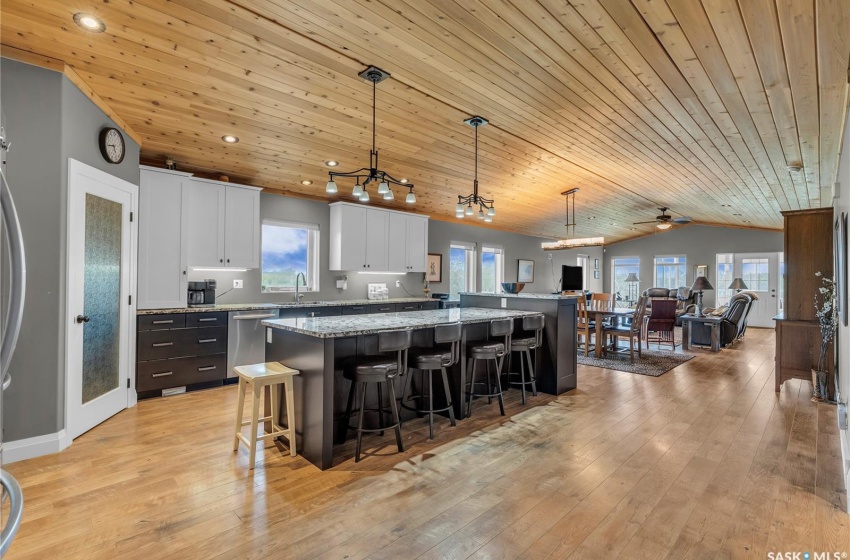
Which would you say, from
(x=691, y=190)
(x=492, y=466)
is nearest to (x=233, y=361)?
(x=492, y=466)

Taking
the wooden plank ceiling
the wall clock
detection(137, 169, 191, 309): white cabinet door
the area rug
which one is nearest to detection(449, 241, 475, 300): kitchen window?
the area rug

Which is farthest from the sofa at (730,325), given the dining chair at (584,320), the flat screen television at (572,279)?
the flat screen television at (572,279)

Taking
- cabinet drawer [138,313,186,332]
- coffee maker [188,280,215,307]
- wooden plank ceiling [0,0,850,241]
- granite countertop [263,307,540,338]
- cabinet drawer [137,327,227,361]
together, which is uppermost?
wooden plank ceiling [0,0,850,241]

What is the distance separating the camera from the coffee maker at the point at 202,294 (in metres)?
4.79

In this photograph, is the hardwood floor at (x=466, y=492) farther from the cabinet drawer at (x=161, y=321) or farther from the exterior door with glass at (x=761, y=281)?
the exterior door with glass at (x=761, y=281)

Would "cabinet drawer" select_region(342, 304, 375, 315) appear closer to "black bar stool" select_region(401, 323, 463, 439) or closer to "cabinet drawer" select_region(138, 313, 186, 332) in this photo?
"cabinet drawer" select_region(138, 313, 186, 332)

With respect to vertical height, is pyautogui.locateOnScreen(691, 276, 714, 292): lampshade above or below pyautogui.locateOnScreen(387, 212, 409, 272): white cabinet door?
below

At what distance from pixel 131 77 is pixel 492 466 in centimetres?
389

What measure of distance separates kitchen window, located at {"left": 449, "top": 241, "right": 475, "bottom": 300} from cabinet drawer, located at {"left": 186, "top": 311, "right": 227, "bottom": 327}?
4.30 metres

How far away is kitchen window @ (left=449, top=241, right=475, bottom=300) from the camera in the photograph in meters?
8.27

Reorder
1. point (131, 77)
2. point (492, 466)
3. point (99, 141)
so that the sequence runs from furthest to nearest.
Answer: point (99, 141), point (131, 77), point (492, 466)

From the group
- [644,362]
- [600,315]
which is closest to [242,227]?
[600,315]

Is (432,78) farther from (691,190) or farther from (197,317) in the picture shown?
(691,190)

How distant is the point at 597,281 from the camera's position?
1325cm
